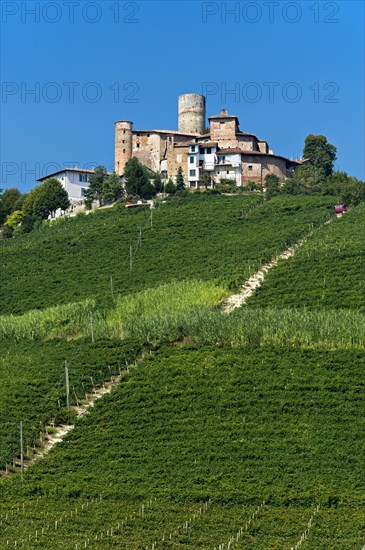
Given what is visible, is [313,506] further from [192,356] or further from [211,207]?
[211,207]

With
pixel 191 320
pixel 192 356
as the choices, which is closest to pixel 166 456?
pixel 192 356

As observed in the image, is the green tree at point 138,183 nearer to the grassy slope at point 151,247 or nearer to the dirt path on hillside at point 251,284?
the grassy slope at point 151,247

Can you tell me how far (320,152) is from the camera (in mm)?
106375

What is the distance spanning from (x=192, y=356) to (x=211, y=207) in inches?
1438

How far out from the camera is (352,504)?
3697cm

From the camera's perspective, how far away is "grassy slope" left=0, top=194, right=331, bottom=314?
229ft

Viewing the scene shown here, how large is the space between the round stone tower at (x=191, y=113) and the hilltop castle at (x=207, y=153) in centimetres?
87

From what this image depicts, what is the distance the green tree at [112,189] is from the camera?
317 feet

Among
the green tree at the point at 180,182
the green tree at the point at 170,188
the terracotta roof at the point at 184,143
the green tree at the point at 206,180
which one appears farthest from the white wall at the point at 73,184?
the green tree at the point at 170,188

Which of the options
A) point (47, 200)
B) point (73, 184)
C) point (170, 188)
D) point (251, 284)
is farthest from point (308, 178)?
point (251, 284)

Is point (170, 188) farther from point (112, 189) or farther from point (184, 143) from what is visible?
point (184, 143)

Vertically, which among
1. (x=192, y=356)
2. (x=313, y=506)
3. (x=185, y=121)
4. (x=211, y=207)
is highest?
(x=185, y=121)

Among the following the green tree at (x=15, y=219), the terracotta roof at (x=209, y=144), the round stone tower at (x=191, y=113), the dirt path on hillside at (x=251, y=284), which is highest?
the round stone tower at (x=191, y=113)

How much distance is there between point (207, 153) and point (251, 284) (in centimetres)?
3530
